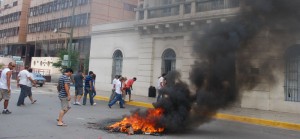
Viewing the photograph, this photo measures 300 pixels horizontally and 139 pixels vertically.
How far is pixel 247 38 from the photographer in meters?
7.95

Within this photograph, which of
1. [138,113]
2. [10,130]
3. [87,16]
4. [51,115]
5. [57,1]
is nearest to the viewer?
[10,130]

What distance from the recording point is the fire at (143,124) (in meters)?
7.08

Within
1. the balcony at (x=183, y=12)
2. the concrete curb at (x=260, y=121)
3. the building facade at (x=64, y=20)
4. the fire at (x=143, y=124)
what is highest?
the building facade at (x=64, y=20)

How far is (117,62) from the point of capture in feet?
71.6

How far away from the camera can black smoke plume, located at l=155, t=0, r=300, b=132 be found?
7.56 metres

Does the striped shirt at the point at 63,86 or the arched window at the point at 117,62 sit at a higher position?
the arched window at the point at 117,62

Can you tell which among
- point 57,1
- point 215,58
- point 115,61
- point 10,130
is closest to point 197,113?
point 215,58

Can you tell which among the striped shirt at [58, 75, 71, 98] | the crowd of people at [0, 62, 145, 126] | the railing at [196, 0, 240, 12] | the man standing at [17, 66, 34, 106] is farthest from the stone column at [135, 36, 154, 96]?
the striped shirt at [58, 75, 71, 98]

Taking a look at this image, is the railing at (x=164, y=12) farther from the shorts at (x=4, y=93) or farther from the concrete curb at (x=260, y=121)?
the shorts at (x=4, y=93)

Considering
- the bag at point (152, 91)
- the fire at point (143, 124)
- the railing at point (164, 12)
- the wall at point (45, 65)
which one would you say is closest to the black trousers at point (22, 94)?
the fire at point (143, 124)

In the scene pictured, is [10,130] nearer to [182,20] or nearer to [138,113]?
[138,113]

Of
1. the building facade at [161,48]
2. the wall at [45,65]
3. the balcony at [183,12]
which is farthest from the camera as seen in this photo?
the wall at [45,65]

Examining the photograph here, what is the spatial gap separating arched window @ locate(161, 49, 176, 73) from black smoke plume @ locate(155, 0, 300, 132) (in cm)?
988

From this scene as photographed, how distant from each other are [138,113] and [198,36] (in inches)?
117
